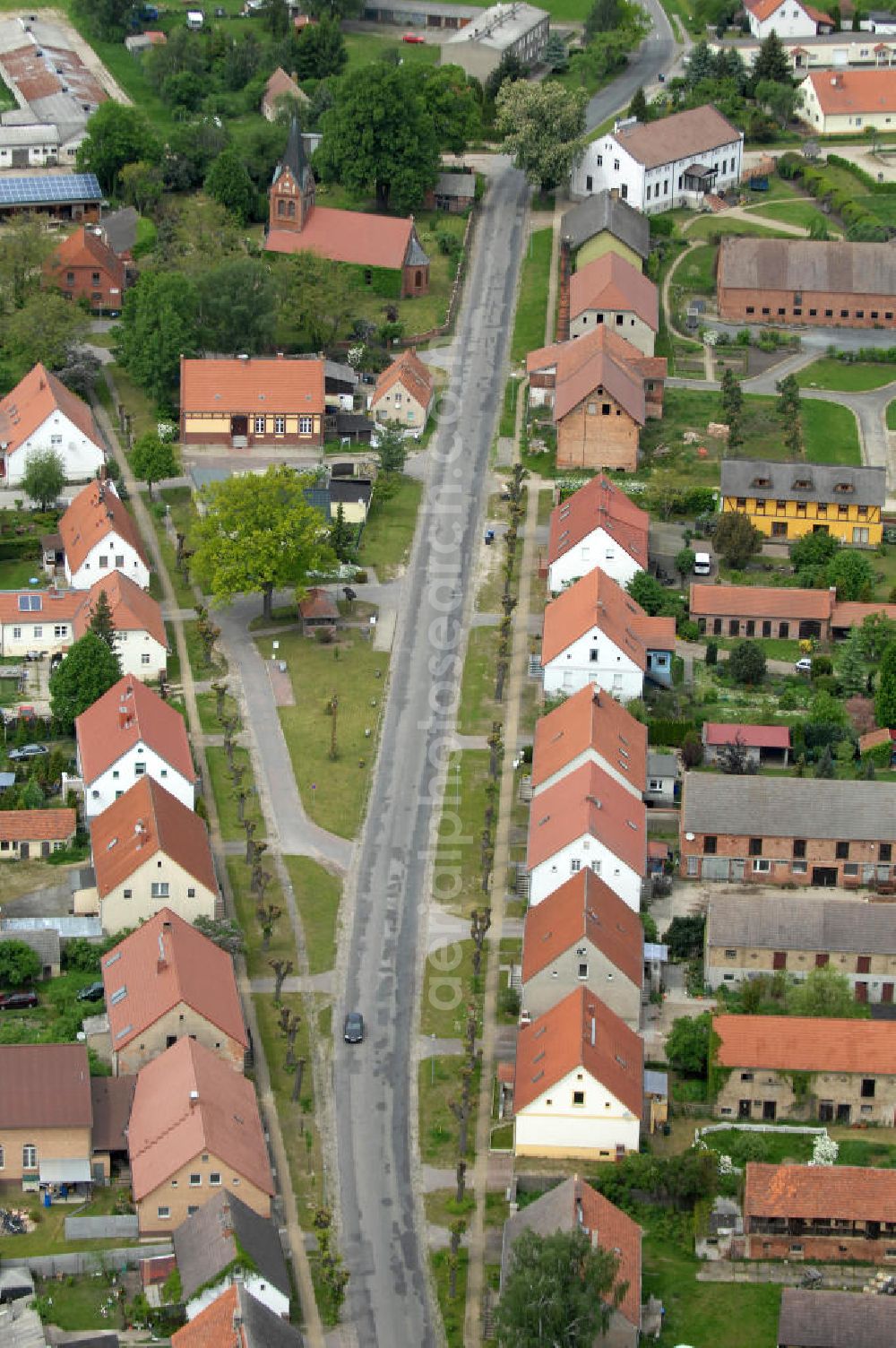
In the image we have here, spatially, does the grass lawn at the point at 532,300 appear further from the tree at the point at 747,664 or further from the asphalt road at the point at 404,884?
the tree at the point at 747,664

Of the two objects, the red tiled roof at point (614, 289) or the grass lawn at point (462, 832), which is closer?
the grass lawn at point (462, 832)

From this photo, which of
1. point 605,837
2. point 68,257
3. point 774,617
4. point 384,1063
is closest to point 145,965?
point 384,1063

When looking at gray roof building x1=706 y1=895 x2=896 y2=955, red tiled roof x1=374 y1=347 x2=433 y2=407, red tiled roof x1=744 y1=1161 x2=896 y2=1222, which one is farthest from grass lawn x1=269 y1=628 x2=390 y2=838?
red tiled roof x1=744 y1=1161 x2=896 y2=1222

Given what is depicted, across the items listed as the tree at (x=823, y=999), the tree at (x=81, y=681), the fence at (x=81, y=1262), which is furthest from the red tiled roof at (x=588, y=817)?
the fence at (x=81, y=1262)

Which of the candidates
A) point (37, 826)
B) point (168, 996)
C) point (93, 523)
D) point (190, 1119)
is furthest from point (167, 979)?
point (93, 523)

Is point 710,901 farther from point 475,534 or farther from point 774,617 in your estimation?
point 475,534

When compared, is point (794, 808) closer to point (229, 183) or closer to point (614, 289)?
point (614, 289)
